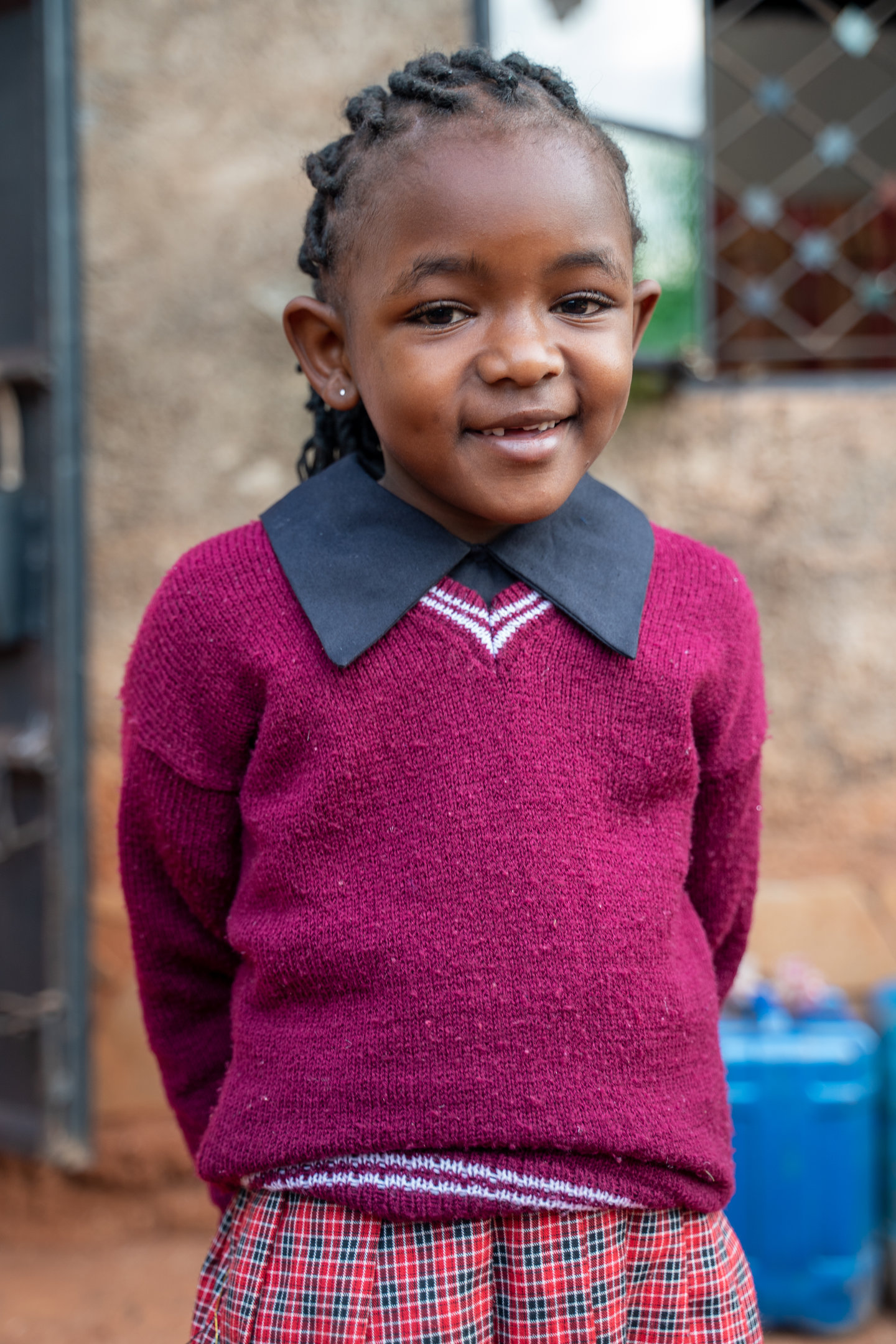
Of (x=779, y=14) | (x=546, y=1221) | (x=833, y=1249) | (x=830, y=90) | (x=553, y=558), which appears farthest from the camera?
(x=830, y=90)

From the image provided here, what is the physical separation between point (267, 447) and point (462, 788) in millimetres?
1703

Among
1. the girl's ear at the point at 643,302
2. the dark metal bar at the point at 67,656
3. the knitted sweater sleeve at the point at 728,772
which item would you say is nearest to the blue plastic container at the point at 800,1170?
the knitted sweater sleeve at the point at 728,772

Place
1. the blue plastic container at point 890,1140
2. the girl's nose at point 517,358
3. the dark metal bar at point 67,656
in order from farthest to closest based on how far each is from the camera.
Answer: the blue plastic container at point 890,1140 → the dark metal bar at point 67,656 → the girl's nose at point 517,358

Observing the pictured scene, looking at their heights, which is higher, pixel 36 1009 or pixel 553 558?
pixel 553 558

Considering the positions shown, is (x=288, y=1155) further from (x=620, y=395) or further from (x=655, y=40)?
(x=655, y=40)

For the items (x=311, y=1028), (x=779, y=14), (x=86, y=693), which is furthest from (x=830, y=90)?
(x=311, y=1028)

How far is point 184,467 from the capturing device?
269 centimetres

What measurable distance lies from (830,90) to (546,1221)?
16.8 feet

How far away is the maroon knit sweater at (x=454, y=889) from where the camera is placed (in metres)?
1.11

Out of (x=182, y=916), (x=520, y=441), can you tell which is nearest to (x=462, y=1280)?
(x=182, y=916)

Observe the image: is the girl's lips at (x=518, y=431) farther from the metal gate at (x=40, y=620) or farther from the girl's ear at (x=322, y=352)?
the metal gate at (x=40, y=620)

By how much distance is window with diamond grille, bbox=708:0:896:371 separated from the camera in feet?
10.4

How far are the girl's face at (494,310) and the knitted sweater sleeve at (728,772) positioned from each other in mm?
257

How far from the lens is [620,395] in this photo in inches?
45.7
